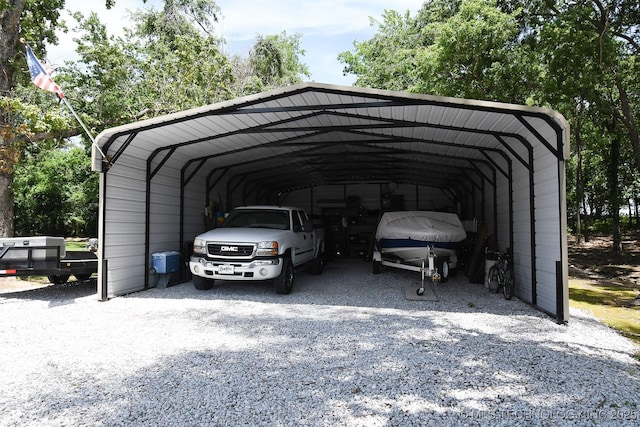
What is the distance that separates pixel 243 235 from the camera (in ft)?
25.9

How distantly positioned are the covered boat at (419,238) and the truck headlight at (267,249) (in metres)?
3.44

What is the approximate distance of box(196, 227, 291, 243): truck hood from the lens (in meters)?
7.71

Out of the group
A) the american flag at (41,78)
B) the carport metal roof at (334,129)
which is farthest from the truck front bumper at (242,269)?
the american flag at (41,78)

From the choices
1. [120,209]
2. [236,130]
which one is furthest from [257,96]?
[120,209]

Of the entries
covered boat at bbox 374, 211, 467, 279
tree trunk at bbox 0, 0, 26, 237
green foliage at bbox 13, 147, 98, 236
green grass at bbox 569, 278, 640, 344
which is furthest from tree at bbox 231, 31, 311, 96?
green grass at bbox 569, 278, 640, 344

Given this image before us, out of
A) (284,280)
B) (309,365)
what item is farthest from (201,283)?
(309,365)

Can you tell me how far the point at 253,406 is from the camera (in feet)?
10.7

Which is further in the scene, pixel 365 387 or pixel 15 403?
pixel 365 387

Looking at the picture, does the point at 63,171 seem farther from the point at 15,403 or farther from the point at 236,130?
the point at 15,403

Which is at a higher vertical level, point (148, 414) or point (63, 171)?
point (63, 171)

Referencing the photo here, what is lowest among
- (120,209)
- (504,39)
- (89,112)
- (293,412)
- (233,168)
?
(293,412)

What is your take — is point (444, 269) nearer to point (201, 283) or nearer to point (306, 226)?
point (306, 226)

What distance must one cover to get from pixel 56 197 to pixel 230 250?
20.1 m

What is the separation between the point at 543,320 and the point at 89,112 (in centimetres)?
1433
